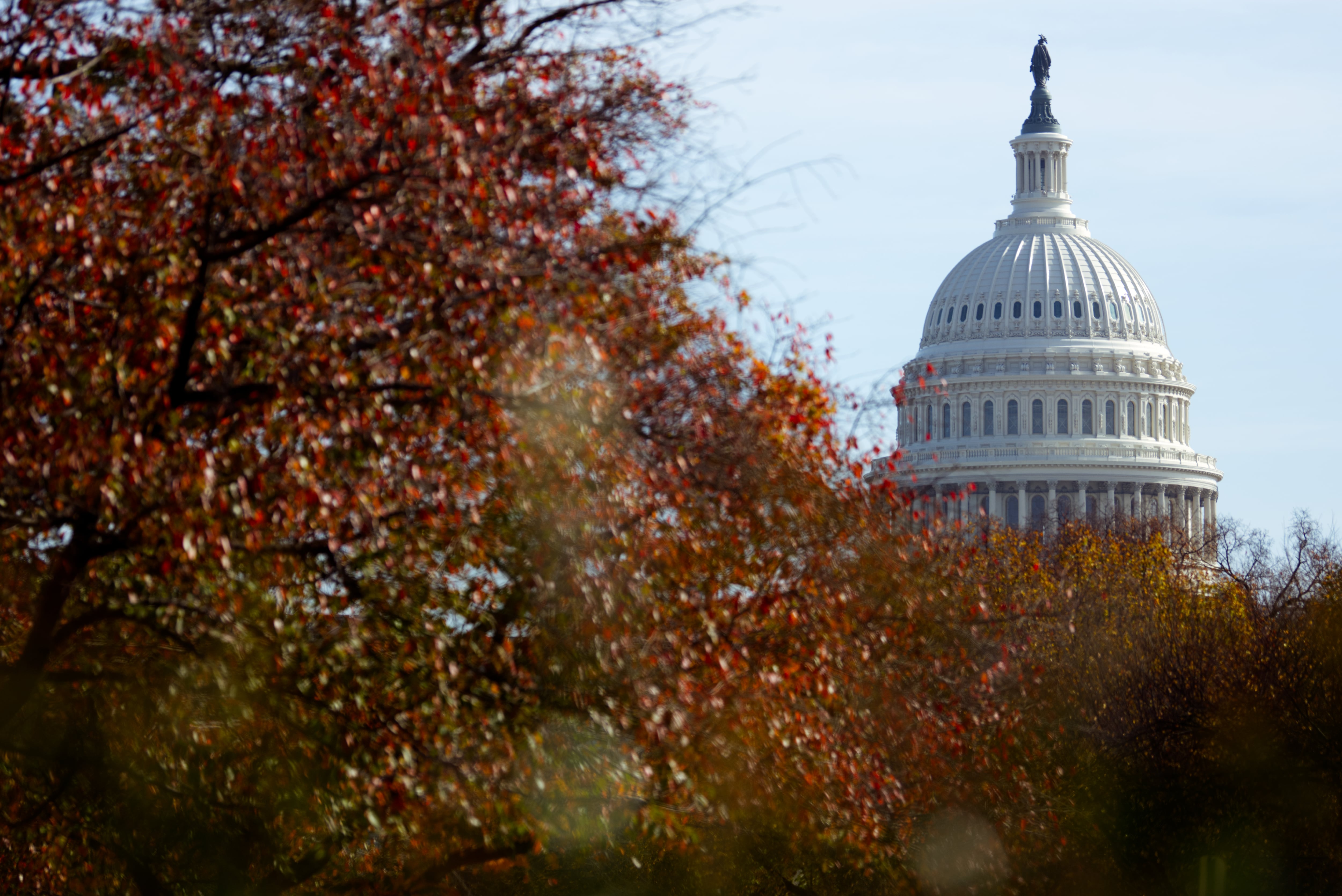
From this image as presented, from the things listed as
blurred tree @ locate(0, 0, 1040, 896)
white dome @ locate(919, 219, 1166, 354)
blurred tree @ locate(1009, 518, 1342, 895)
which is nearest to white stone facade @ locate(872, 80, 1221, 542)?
white dome @ locate(919, 219, 1166, 354)

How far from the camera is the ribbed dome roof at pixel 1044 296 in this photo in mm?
170625

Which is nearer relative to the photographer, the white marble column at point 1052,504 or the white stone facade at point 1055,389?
the white marble column at point 1052,504

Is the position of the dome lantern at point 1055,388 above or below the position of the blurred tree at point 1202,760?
above

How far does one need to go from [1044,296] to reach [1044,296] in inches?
1.8

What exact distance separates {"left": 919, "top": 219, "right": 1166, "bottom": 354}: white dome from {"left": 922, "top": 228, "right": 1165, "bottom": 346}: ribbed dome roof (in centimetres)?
7

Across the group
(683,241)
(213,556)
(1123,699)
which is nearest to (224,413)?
(213,556)

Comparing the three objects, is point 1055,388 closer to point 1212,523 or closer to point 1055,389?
point 1055,389

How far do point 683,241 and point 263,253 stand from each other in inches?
106

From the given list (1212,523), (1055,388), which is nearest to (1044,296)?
(1055,388)

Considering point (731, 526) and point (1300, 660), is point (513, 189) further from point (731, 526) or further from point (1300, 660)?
point (1300, 660)

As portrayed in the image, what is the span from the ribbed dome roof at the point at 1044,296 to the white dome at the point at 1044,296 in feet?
0.23

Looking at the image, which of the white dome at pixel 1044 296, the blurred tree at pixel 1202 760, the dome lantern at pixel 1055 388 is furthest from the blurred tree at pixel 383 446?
the white dome at pixel 1044 296

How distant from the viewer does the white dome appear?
171 metres

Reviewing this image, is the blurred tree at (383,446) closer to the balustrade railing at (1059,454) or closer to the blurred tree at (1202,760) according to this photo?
the blurred tree at (1202,760)
